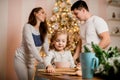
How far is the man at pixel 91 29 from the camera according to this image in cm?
221

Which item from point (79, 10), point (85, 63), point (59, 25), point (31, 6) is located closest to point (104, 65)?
point (85, 63)

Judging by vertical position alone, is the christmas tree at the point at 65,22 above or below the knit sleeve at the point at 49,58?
above

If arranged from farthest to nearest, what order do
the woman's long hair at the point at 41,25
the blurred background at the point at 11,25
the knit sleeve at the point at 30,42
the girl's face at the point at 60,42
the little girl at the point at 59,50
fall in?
the blurred background at the point at 11,25, the woman's long hair at the point at 41,25, the knit sleeve at the point at 30,42, the girl's face at the point at 60,42, the little girl at the point at 59,50

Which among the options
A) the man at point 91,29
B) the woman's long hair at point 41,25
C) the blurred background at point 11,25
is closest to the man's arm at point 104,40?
the man at point 91,29

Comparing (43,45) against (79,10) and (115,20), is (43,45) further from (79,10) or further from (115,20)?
(115,20)

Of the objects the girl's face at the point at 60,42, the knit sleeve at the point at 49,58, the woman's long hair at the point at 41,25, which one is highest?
the woman's long hair at the point at 41,25

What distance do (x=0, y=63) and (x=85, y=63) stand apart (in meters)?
2.73

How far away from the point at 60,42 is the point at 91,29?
0.35m

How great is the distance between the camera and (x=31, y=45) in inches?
110

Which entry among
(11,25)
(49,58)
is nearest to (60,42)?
(49,58)

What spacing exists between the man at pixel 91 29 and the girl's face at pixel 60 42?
0.21 meters

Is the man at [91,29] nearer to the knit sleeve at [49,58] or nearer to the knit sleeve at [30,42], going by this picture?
the knit sleeve at [49,58]

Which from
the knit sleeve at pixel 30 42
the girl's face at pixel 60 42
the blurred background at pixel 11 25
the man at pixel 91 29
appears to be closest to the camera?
the girl's face at pixel 60 42

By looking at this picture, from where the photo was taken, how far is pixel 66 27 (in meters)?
3.72
